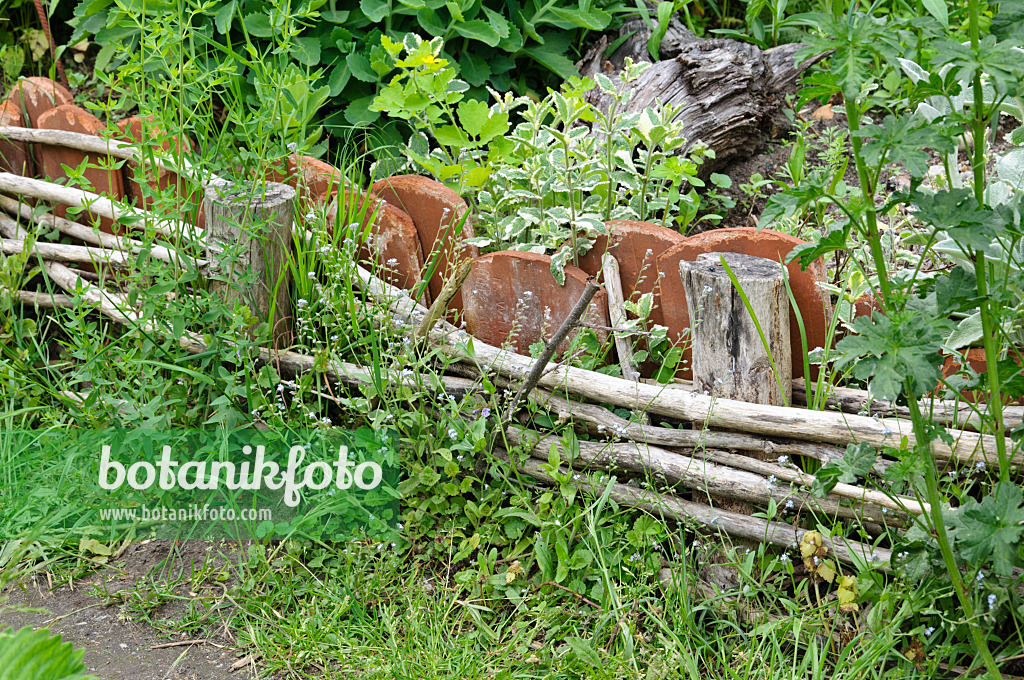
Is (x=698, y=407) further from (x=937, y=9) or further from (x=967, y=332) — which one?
(x=937, y=9)

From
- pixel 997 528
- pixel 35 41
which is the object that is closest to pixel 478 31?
pixel 35 41

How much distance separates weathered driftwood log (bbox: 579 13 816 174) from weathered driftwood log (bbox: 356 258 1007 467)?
5.17ft

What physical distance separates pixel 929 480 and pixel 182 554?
2069 millimetres

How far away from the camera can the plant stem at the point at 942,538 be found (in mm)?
1640

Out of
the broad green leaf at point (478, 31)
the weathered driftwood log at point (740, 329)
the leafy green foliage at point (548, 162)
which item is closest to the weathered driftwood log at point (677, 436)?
the weathered driftwood log at point (740, 329)

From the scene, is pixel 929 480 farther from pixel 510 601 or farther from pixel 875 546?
pixel 510 601

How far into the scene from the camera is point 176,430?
103 inches

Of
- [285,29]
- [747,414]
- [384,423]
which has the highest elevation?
[285,29]

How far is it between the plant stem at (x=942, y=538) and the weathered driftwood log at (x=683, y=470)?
31cm

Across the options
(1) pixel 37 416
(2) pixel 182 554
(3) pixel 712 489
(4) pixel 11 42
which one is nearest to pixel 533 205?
(3) pixel 712 489

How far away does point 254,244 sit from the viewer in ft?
8.85

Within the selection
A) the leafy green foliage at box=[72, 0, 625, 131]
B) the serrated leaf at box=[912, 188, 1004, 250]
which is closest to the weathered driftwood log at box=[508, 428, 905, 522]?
the serrated leaf at box=[912, 188, 1004, 250]

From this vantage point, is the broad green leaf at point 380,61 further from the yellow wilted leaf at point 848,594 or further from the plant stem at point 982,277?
the yellow wilted leaf at point 848,594

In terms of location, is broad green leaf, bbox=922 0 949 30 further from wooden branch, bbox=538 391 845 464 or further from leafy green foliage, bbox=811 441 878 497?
wooden branch, bbox=538 391 845 464
